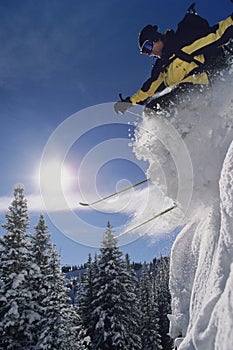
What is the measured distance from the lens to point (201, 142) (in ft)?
11.6

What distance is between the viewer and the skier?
11.2 feet

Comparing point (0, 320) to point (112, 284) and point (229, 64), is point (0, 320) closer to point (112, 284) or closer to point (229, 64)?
point (112, 284)

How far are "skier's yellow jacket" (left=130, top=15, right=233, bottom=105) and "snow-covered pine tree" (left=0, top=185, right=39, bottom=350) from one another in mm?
11576

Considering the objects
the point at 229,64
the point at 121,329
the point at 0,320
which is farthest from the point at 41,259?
the point at 229,64

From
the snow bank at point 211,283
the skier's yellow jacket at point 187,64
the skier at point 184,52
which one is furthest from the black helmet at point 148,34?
the snow bank at point 211,283

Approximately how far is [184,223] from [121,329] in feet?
51.5

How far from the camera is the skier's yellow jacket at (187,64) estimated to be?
3.35 metres

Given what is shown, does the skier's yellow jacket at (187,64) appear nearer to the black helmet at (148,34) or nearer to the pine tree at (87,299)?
the black helmet at (148,34)

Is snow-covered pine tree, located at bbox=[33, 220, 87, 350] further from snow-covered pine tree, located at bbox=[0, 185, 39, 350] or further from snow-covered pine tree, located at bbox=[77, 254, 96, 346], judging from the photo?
snow-covered pine tree, located at bbox=[77, 254, 96, 346]

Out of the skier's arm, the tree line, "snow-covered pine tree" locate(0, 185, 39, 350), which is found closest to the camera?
the skier's arm

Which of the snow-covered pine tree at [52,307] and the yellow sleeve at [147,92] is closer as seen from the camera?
the yellow sleeve at [147,92]

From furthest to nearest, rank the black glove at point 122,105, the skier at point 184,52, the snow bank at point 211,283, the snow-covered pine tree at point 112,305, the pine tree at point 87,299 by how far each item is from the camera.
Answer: the pine tree at point 87,299, the snow-covered pine tree at point 112,305, the black glove at point 122,105, the skier at point 184,52, the snow bank at point 211,283

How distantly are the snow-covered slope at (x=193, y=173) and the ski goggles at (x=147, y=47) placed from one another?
31.8 inches

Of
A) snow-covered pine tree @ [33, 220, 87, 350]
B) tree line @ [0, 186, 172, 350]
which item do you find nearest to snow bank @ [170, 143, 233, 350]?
tree line @ [0, 186, 172, 350]
